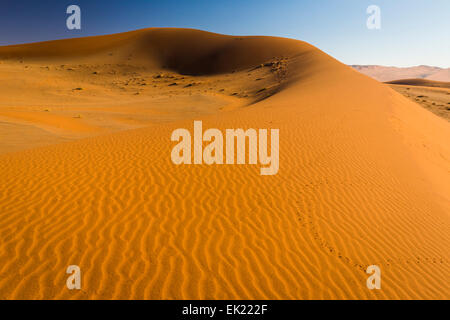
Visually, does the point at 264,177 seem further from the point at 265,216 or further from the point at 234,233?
the point at 234,233

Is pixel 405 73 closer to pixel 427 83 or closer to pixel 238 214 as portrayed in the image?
pixel 427 83

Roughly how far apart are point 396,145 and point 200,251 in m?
8.27

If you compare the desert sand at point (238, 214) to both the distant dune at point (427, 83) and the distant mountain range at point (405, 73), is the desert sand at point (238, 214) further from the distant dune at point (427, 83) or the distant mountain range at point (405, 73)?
the distant mountain range at point (405, 73)

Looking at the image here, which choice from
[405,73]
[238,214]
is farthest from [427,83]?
[405,73]

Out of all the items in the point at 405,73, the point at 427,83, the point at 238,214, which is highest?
the point at 405,73

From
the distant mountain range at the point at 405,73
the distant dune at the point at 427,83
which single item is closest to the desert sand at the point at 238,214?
the distant dune at the point at 427,83

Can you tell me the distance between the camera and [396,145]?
30.8 feet

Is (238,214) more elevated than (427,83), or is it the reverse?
(427,83)

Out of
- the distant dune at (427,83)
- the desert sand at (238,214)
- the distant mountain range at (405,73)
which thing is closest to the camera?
the desert sand at (238,214)

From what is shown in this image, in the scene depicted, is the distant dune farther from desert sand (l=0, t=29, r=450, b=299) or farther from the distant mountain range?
the distant mountain range

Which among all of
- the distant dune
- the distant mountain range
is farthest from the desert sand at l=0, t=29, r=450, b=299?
the distant mountain range

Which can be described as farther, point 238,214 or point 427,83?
point 427,83

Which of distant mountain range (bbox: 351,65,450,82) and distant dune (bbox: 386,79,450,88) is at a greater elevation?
distant mountain range (bbox: 351,65,450,82)
